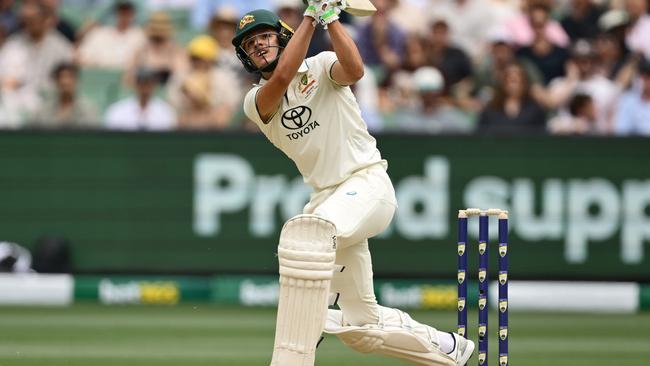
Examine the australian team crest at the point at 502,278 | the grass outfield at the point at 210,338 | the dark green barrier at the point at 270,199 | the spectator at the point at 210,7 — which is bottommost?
the grass outfield at the point at 210,338

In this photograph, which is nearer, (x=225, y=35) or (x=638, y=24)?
(x=225, y=35)

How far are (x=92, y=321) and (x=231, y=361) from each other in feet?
6.51

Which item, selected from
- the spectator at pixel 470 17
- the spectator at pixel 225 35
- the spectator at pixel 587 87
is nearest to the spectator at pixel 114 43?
the spectator at pixel 225 35

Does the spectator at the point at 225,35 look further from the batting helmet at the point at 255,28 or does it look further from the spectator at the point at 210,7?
the batting helmet at the point at 255,28

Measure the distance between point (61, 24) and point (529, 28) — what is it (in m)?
3.90

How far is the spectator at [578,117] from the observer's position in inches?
397

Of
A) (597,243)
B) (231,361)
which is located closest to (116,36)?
(597,243)

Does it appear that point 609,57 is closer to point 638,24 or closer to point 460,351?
point 638,24

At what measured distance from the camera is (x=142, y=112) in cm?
1015

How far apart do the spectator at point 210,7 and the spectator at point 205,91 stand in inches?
34.6

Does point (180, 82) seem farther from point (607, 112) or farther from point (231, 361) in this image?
point (231, 361)

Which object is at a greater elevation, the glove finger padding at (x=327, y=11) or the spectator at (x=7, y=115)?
the spectator at (x=7, y=115)

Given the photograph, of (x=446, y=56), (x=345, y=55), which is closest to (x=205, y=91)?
(x=446, y=56)

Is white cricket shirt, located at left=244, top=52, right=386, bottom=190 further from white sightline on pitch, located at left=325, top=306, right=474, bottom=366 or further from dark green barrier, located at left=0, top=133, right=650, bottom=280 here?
dark green barrier, located at left=0, top=133, right=650, bottom=280
